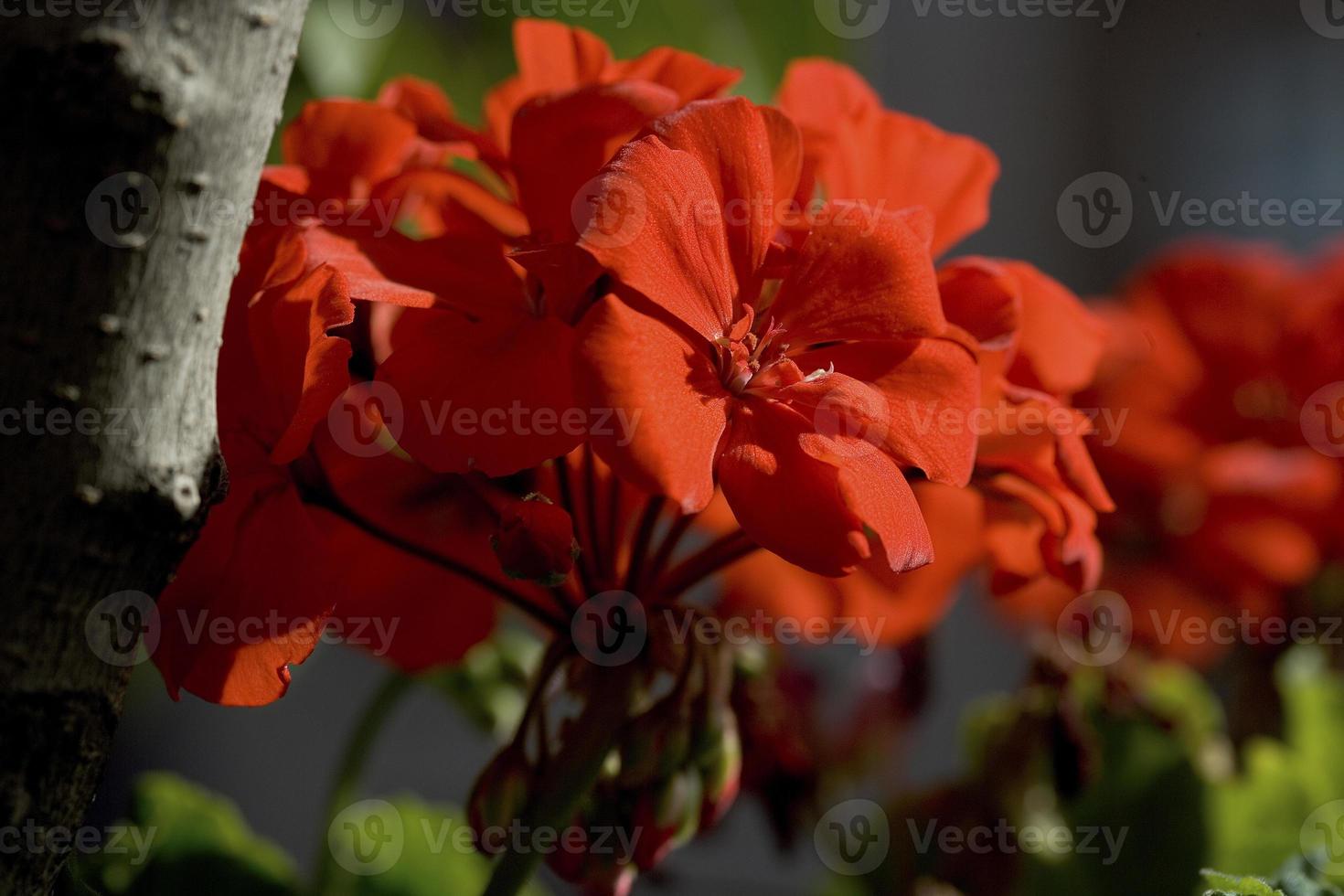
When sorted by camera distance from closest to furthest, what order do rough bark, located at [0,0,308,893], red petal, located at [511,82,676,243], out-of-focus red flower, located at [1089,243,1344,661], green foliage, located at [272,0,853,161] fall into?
rough bark, located at [0,0,308,893] → red petal, located at [511,82,676,243] → out-of-focus red flower, located at [1089,243,1344,661] → green foliage, located at [272,0,853,161]

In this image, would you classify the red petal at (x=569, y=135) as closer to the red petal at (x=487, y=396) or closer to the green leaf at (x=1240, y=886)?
the red petal at (x=487, y=396)

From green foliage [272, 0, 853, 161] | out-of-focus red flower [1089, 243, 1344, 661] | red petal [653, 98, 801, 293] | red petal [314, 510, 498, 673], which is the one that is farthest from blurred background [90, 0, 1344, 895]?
red petal [653, 98, 801, 293]

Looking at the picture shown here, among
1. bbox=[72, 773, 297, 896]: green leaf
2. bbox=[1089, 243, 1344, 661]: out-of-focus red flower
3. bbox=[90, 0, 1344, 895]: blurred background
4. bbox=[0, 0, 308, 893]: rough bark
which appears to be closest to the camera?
bbox=[0, 0, 308, 893]: rough bark

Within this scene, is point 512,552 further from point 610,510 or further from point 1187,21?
point 1187,21

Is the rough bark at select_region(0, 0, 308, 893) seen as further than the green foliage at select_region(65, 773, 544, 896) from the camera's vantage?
No

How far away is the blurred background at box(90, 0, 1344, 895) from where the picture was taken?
1.81 m

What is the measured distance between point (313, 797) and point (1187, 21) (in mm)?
1900

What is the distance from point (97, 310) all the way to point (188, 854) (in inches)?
12.9

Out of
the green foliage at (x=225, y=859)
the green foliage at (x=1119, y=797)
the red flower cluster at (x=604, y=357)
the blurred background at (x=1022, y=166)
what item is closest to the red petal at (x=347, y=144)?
the red flower cluster at (x=604, y=357)

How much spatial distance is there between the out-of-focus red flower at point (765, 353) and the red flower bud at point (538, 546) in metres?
0.04

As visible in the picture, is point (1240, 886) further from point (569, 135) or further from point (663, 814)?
point (569, 135)

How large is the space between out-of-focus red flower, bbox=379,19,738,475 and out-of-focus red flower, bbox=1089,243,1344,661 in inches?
14.9

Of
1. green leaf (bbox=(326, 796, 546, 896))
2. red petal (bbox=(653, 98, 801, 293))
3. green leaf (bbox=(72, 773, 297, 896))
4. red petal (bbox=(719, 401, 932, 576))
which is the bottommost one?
green leaf (bbox=(326, 796, 546, 896))

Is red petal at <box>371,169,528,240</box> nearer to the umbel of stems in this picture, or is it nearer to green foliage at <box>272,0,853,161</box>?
the umbel of stems
